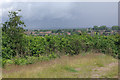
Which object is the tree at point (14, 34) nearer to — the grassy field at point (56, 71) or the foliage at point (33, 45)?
the foliage at point (33, 45)

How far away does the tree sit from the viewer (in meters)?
6.33

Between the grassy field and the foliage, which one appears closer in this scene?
the grassy field

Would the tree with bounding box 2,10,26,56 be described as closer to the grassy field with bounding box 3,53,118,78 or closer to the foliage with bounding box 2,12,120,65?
the foliage with bounding box 2,12,120,65

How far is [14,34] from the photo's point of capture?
647cm

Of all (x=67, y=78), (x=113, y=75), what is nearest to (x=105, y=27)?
(x=113, y=75)

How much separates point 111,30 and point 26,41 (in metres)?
7.17

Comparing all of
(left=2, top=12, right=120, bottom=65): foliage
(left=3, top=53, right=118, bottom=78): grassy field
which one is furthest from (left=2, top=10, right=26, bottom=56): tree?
(left=3, top=53, right=118, bottom=78): grassy field

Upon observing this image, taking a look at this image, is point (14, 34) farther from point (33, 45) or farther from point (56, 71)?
point (56, 71)

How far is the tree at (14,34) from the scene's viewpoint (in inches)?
249

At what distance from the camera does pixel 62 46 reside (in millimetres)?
7496

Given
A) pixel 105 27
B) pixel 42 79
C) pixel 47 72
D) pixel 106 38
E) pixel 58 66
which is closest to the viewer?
pixel 42 79

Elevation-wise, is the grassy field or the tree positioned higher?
the tree

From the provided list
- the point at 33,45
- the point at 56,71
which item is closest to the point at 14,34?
the point at 33,45

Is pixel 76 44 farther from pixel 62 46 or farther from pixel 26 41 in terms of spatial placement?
pixel 26 41
